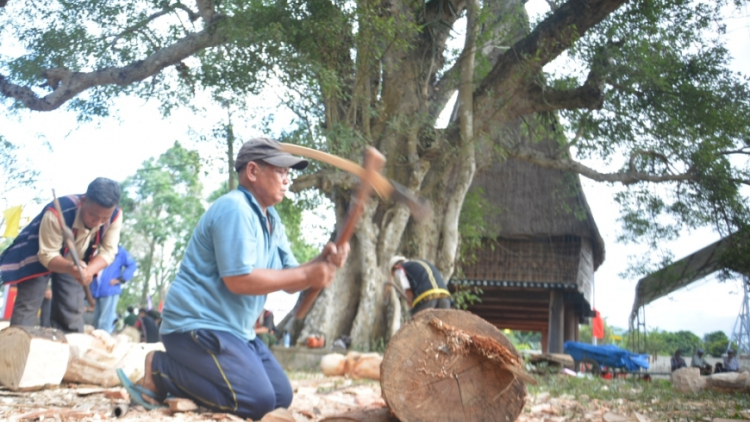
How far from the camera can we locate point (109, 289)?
788 centimetres

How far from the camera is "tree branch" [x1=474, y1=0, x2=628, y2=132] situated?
919 cm

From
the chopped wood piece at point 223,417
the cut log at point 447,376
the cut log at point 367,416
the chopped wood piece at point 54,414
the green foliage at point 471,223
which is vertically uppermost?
the green foliage at point 471,223

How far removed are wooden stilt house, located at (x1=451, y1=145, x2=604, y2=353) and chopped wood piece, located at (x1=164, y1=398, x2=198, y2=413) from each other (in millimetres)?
10624

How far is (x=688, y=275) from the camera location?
12898mm

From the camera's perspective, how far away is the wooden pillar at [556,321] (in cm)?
1457

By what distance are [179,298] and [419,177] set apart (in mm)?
7017

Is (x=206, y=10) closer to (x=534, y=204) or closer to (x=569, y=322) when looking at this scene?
(x=534, y=204)

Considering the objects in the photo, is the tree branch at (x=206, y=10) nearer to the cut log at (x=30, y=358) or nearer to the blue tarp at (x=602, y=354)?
the cut log at (x=30, y=358)

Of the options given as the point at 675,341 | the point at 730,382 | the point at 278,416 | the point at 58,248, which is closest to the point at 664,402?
the point at 730,382

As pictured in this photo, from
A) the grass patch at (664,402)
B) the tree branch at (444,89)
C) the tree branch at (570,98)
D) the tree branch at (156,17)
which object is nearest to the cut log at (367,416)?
the grass patch at (664,402)

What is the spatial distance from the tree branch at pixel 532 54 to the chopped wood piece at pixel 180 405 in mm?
7398

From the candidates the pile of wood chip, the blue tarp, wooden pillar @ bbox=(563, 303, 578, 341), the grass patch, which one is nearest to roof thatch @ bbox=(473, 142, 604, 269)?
the blue tarp

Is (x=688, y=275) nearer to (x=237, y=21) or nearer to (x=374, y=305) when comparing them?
(x=374, y=305)

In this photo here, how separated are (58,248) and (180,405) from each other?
2135 millimetres
